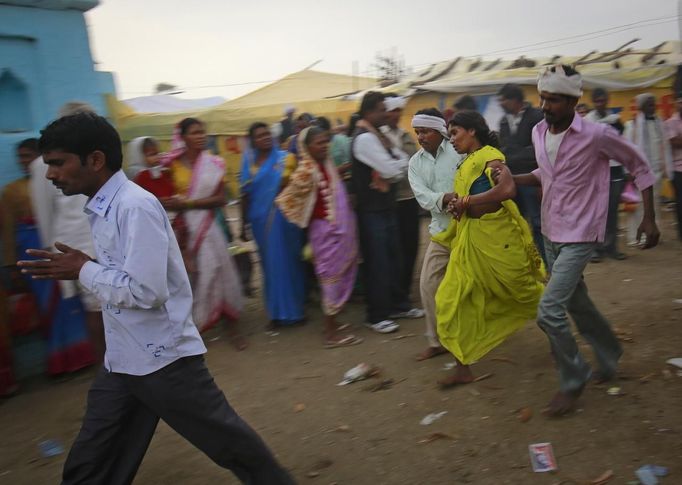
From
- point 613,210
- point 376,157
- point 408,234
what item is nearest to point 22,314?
point 376,157

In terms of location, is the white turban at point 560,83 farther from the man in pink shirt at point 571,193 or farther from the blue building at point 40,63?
the blue building at point 40,63

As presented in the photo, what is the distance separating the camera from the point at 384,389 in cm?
425

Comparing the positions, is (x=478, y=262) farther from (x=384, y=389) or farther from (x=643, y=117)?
(x=643, y=117)

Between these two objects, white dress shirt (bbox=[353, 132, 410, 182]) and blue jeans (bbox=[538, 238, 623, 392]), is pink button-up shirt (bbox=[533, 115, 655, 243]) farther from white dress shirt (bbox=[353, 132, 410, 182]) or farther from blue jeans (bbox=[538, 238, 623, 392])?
white dress shirt (bbox=[353, 132, 410, 182])

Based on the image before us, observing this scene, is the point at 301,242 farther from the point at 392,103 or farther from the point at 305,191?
the point at 392,103

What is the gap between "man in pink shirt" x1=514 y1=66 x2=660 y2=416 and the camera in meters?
3.33

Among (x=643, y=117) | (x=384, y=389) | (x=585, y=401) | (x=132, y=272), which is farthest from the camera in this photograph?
A: (x=643, y=117)

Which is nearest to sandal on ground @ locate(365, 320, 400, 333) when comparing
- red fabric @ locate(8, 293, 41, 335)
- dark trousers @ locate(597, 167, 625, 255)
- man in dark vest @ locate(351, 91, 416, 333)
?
man in dark vest @ locate(351, 91, 416, 333)

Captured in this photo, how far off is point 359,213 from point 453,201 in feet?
5.83

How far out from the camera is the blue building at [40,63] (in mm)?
5598

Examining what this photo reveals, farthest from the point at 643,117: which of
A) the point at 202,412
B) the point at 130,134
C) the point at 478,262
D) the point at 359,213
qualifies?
the point at 130,134

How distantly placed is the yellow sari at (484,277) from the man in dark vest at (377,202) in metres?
1.34

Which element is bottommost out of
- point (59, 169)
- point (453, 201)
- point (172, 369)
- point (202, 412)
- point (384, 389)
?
point (384, 389)

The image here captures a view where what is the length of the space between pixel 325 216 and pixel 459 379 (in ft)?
6.55
